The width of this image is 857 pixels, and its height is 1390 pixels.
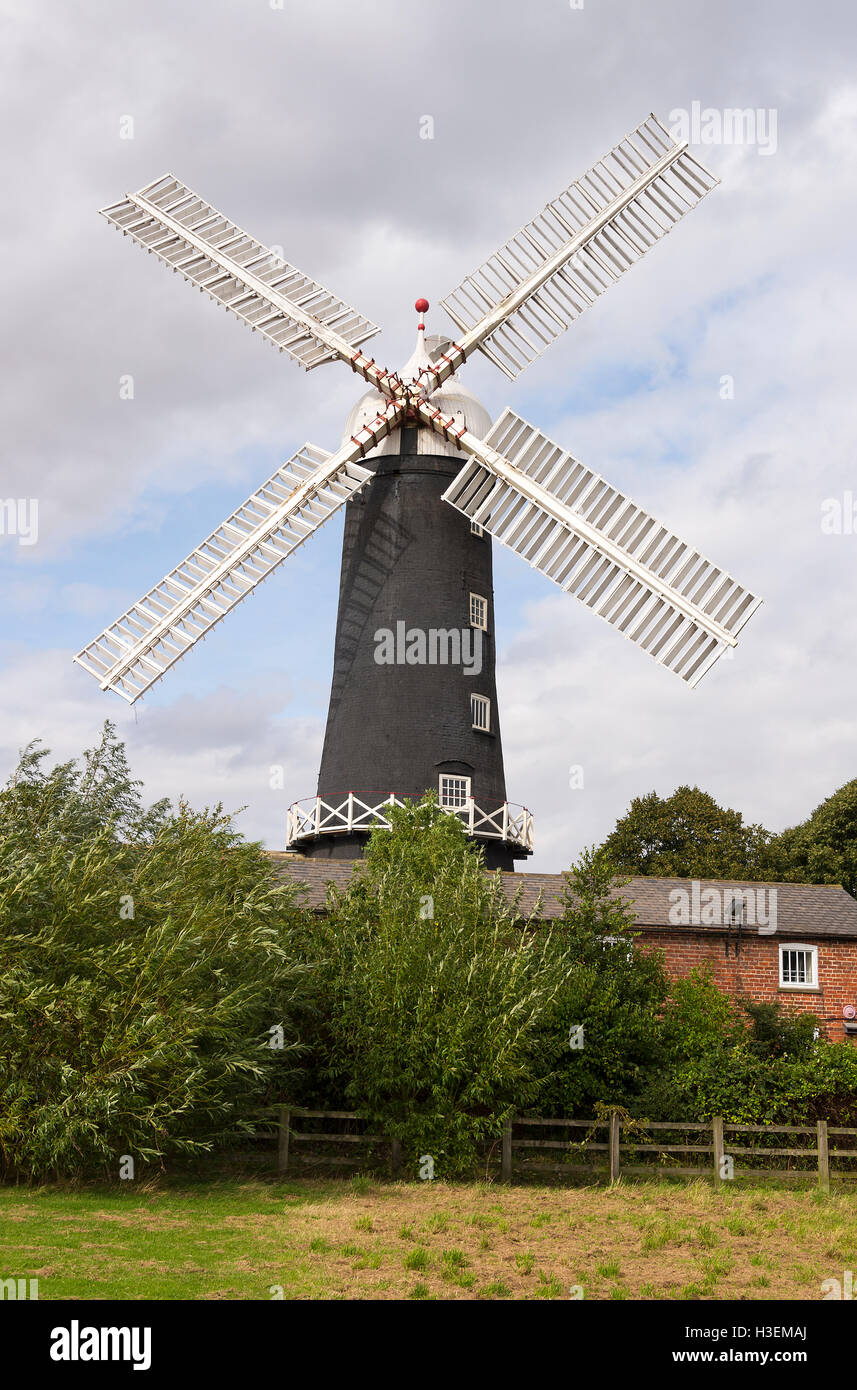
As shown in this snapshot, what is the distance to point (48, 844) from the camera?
53.8ft

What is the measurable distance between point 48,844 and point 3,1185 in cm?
407

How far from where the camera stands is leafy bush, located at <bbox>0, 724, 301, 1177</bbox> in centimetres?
1412

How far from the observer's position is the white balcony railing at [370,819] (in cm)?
2373

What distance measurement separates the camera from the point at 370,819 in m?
Answer: 23.9

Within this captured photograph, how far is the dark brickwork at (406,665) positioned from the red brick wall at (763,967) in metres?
3.79

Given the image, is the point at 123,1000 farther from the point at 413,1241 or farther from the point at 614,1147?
the point at 614,1147

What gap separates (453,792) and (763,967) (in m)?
A: 6.38

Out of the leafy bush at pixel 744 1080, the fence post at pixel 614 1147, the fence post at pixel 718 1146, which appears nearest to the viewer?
the fence post at pixel 614 1147

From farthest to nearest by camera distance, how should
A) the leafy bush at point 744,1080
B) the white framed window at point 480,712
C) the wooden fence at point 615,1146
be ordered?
the white framed window at point 480,712
the leafy bush at point 744,1080
the wooden fence at point 615,1146

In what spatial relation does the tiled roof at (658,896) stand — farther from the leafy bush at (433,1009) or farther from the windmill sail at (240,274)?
the windmill sail at (240,274)

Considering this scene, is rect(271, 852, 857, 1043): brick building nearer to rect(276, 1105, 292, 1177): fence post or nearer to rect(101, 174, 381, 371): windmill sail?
rect(276, 1105, 292, 1177): fence post

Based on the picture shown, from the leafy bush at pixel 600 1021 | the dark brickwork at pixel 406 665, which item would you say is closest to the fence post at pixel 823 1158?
the leafy bush at pixel 600 1021

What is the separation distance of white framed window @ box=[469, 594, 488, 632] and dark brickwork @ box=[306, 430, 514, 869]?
0.50ft

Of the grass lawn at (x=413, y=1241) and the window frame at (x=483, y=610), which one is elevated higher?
the window frame at (x=483, y=610)
